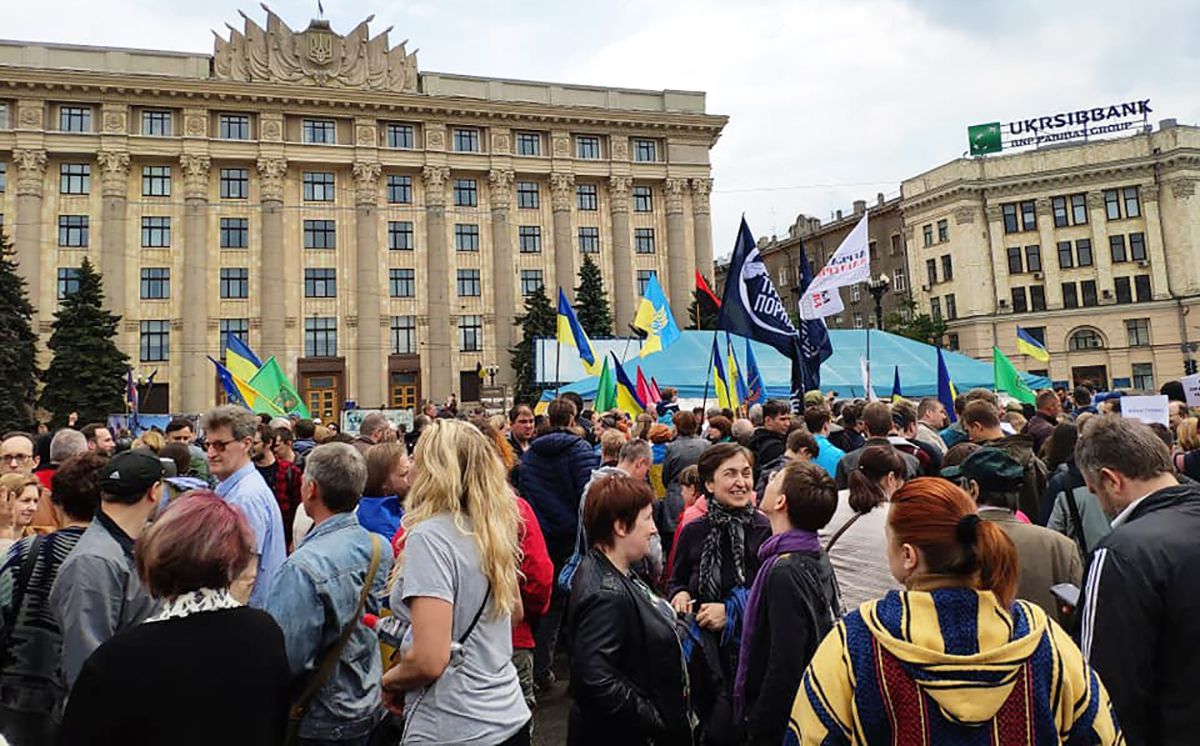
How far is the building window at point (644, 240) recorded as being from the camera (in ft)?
164

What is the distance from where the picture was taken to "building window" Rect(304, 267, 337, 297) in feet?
144

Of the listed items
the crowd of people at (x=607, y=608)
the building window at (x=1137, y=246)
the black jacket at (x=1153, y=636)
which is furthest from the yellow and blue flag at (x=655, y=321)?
the building window at (x=1137, y=246)

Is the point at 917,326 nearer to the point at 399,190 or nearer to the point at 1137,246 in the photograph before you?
the point at 1137,246

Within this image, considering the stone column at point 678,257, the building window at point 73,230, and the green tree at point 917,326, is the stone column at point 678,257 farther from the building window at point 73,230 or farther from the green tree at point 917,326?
the building window at point 73,230

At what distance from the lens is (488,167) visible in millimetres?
47375

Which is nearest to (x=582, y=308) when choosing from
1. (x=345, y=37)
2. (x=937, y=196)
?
(x=345, y=37)

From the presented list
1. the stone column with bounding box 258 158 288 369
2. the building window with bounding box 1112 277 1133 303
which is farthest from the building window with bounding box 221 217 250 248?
the building window with bounding box 1112 277 1133 303

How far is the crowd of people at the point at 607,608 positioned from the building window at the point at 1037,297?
193ft

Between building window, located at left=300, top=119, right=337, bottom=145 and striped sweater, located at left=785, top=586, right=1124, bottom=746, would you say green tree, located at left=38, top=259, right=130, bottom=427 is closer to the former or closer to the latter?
building window, located at left=300, top=119, right=337, bottom=145

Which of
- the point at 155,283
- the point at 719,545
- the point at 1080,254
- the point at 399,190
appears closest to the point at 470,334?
the point at 399,190

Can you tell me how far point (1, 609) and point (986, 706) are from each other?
158 inches

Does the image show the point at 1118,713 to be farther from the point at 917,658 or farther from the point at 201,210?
the point at 201,210

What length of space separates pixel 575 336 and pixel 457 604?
15.4 meters

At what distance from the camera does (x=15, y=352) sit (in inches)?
1356
